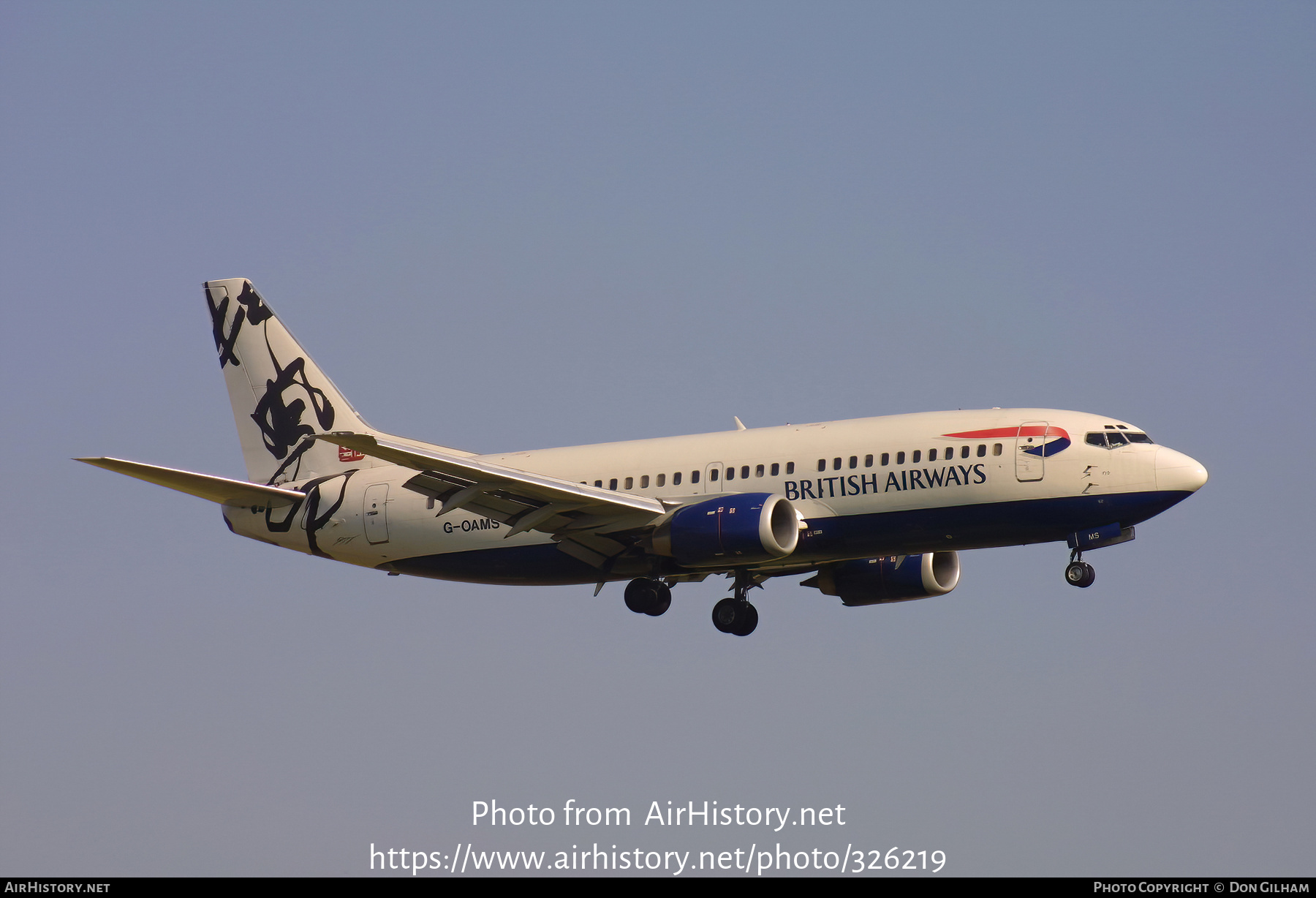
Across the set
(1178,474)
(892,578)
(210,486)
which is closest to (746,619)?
(892,578)

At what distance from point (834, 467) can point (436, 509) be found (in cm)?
1188

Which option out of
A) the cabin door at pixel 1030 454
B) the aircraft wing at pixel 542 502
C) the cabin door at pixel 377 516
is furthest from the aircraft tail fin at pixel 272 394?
the cabin door at pixel 1030 454

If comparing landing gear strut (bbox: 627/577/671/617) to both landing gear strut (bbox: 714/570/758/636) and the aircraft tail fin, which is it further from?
the aircraft tail fin

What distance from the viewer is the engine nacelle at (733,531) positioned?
43188 mm

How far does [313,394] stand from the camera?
5497 cm

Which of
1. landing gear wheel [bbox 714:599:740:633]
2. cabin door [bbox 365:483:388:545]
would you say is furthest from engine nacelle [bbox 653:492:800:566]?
cabin door [bbox 365:483:388:545]

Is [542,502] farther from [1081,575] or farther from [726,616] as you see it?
[1081,575]

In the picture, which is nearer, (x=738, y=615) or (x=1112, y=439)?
(x=1112, y=439)

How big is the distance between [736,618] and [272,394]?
17118mm

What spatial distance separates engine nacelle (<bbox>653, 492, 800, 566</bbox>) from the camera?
142ft

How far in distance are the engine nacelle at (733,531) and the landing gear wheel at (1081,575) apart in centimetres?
699

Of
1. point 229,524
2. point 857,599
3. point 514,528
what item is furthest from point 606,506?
point 229,524

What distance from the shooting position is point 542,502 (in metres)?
45.5

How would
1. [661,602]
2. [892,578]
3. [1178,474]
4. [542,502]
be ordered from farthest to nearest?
[892,578] < [661,602] < [542,502] < [1178,474]
